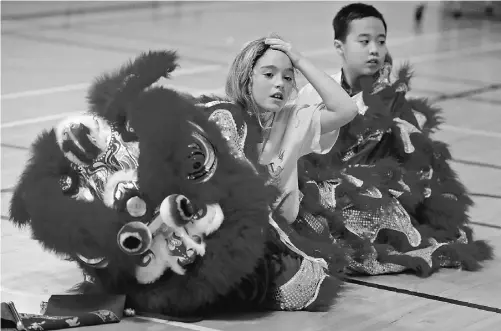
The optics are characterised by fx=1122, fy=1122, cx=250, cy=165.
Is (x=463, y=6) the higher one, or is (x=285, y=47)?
(x=463, y=6)

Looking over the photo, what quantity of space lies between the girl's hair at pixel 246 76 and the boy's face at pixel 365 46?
790mm

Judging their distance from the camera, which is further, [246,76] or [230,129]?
[246,76]

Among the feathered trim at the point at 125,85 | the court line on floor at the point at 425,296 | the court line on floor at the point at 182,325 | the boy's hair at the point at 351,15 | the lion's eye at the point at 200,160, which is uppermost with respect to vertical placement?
the boy's hair at the point at 351,15

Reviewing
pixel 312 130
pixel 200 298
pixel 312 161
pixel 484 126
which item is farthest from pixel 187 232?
pixel 484 126

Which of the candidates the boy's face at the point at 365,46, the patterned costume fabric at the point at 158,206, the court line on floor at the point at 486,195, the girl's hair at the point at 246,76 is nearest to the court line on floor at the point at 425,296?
the patterned costume fabric at the point at 158,206

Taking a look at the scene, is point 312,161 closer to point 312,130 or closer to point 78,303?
point 312,130

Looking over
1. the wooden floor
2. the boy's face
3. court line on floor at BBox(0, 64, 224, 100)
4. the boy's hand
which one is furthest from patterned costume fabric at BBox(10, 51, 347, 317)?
court line on floor at BBox(0, 64, 224, 100)

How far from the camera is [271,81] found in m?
3.98

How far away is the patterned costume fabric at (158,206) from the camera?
3.60m

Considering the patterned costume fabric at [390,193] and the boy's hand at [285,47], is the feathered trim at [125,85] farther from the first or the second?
the patterned costume fabric at [390,193]

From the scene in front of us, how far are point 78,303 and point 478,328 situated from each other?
1.33 m

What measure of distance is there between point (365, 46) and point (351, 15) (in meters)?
0.17

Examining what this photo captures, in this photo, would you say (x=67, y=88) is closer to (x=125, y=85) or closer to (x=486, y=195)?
(x=486, y=195)

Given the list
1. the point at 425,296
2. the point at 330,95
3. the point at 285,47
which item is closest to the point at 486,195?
the point at 425,296
